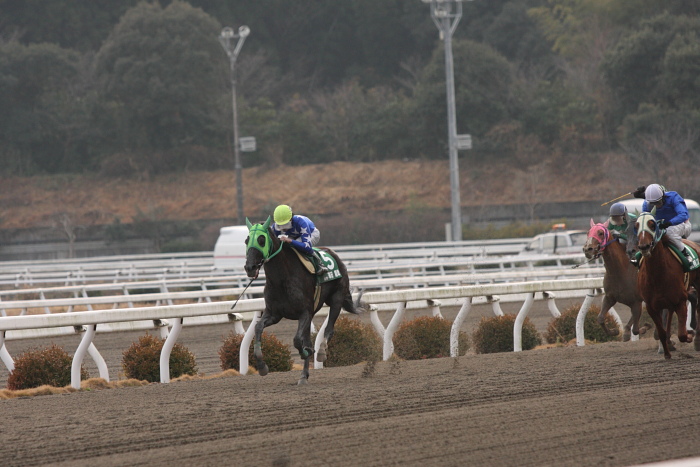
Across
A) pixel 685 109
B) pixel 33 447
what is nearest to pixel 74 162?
pixel 685 109

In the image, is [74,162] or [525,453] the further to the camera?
[74,162]

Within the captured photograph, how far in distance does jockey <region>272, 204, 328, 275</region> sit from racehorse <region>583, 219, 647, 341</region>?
10.5 feet

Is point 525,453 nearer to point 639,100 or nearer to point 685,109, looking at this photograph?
point 685,109

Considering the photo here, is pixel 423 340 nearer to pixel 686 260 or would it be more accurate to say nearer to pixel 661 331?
pixel 661 331

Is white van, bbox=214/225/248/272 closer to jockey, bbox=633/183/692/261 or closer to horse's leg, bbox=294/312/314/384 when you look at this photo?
horse's leg, bbox=294/312/314/384

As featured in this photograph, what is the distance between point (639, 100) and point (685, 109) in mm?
3354

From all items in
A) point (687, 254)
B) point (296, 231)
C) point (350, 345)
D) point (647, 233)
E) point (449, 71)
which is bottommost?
point (350, 345)

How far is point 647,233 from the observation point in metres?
8.31

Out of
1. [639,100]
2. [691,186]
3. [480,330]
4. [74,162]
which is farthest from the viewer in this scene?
[74,162]

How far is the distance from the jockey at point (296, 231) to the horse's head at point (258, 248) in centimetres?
17

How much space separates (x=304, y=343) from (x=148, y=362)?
70.1 inches

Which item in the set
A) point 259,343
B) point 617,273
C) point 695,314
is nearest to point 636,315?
point 617,273

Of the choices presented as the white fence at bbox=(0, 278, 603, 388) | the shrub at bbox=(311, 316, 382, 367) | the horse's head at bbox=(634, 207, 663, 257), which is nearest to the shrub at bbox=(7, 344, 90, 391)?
the white fence at bbox=(0, 278, 603, 388)

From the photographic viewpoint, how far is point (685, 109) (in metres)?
37.0
